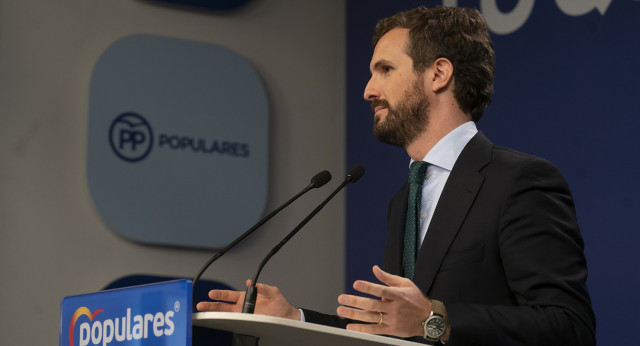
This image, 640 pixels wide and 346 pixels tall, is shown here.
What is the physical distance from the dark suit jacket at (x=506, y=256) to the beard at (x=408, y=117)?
0.22m

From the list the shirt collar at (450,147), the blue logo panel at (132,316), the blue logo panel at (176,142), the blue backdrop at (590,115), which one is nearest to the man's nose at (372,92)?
the shirt collar at (450,147)

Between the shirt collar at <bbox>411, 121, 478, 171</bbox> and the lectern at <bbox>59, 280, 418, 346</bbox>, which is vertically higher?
the shirt collar at <bbox>411, 121, 478, 171</bbox>

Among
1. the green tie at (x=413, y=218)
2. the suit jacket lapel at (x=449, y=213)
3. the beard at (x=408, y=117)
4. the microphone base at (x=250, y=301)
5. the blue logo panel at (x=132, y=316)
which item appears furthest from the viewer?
the beard at (x=408, y=117)

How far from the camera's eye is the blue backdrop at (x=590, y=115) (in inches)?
136

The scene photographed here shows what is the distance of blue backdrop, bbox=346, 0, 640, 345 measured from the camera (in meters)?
3.44

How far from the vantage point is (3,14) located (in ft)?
14.5

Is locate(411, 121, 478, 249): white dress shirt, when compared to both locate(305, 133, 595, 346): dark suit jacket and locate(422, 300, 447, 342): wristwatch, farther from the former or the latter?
locate(422, 300, 447, 342): wristwatch

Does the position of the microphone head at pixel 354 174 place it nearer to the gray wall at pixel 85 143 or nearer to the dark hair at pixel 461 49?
the dark hair at pixel 461 49

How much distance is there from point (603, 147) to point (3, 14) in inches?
109

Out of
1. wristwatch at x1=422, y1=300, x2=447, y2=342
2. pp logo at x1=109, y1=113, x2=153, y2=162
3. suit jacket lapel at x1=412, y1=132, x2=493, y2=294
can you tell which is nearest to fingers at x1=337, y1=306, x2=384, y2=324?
wristwatch at x1=422, y1=300, x2=447, y2=342

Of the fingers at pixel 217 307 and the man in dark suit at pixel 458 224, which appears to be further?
the fingers at pixel 217 307

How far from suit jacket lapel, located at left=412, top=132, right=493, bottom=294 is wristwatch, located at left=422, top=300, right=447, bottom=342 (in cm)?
33

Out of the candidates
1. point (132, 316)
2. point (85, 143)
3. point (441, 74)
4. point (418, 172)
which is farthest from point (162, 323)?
point (85, 143)

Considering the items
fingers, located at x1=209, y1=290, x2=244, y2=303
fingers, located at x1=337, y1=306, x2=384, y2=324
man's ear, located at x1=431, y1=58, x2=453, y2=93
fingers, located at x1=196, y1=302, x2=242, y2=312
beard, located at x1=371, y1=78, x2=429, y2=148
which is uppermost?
man's ear, located at x1=431, y1=58, x2=453, y2=93
